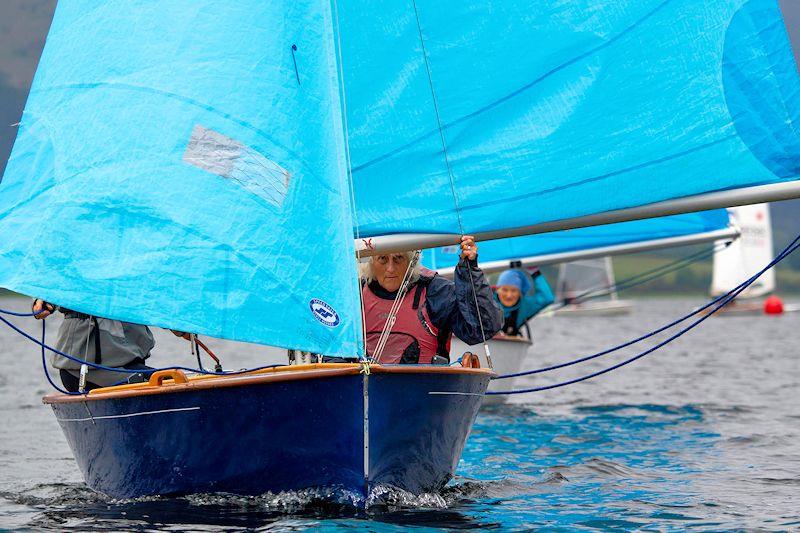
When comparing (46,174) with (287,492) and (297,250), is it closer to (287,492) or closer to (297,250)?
(297,250)

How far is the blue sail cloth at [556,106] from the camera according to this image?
7.71m

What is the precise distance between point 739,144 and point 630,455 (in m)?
3.45

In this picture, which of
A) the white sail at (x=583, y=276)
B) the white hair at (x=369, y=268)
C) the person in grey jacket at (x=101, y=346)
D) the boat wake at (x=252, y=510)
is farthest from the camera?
the white sail at (x=583, y=276)

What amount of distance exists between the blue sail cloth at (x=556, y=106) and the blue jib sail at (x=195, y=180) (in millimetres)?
1020

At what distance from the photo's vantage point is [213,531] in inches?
247

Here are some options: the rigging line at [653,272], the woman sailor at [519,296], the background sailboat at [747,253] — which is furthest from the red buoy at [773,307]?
the woman sailor at [519,296]

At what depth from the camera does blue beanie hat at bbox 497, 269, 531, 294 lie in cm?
1558

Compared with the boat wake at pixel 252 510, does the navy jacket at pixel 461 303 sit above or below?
above

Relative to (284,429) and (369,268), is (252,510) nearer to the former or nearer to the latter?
(284,429)

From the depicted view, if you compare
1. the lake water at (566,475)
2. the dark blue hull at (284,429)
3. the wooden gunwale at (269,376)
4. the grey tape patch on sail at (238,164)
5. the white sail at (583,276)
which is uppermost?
the white sail at (583,276)

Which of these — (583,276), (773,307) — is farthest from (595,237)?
(773,307)

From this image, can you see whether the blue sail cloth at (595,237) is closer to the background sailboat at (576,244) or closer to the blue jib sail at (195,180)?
the background sailboat at (576,244)

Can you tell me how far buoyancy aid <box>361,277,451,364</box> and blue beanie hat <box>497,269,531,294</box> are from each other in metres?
7.91

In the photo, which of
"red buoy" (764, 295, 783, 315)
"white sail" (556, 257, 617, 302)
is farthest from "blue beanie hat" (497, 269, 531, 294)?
"red buoy" (764, 295, 783, 315)
